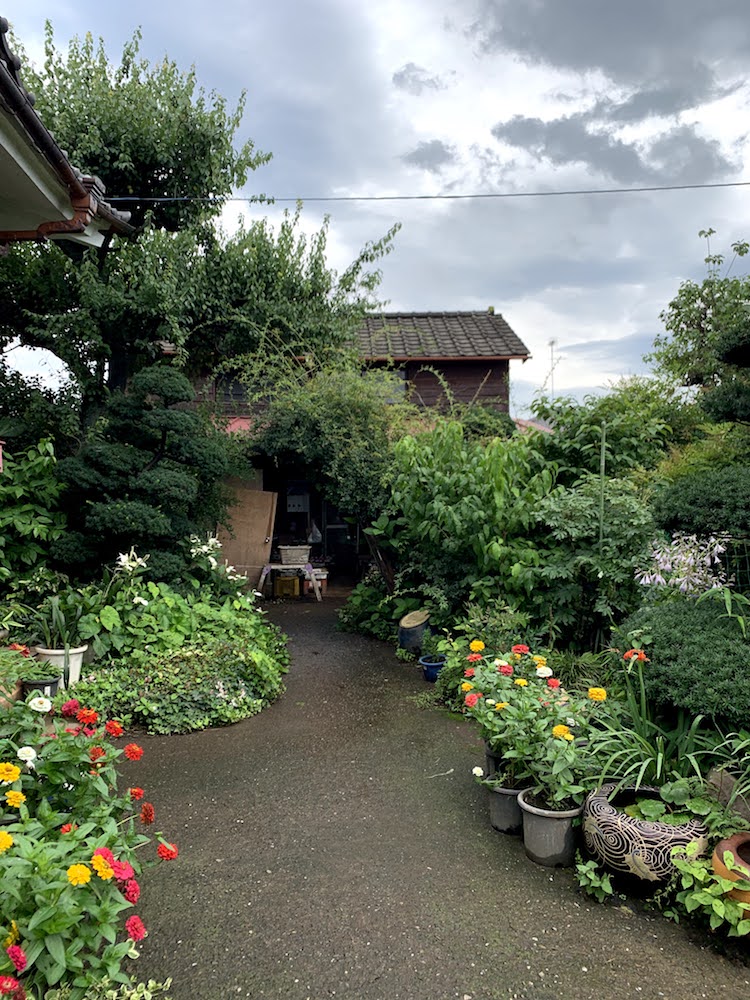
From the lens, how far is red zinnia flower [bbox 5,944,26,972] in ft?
4.77

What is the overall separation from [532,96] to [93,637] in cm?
569

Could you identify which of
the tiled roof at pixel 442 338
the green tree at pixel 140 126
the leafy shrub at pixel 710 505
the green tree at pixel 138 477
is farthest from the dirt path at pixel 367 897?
the tiled roof at pixel 442 338

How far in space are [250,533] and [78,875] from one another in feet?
25.4

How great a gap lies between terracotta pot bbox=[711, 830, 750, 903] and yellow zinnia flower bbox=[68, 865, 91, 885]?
2.07 meters

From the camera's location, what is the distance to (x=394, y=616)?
680 centimetres

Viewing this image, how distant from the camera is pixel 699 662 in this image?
2738 mm

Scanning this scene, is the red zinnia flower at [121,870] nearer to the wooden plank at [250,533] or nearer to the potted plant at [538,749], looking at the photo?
the potted plant at [538,749]

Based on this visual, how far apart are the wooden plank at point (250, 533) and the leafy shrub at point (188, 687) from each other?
416 cm

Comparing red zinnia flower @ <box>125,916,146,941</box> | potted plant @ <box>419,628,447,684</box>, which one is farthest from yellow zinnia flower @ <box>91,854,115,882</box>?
potted plant @ <box>419,628,447,684</box>

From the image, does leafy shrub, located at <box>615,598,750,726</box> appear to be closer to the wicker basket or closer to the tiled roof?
the wicker basket

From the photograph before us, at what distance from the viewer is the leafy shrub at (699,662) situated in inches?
103

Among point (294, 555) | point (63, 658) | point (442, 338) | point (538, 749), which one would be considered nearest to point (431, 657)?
point (538, 749)

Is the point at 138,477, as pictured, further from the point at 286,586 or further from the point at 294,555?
the point at 286,586

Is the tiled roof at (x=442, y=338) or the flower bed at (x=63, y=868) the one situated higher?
the tiled roof at (x=442, y=338)
